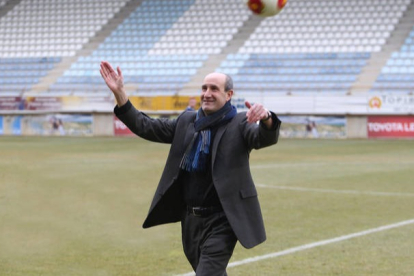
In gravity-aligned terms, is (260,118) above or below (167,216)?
above

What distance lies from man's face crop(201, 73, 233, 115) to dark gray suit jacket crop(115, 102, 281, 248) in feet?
0.63

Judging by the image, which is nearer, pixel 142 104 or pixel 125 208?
pixel 125 208

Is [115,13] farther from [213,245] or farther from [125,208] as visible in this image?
[213,245]

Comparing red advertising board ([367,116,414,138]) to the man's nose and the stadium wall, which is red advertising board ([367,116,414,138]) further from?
the man's nose

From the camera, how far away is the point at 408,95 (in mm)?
33156

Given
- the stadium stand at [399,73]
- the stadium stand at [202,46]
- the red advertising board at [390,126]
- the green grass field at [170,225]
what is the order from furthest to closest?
the stadium stand at [202,46] < the stadium stand at [399,73] < the red advertising board at [390,126] < the green grass field at [170,225]

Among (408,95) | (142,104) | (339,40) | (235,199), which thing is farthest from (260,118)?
(339,40)

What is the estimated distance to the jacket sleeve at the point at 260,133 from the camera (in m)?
5.05

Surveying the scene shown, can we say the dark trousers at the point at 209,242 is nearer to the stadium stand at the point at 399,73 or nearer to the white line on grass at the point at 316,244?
the white line on grass at the point at 316,244

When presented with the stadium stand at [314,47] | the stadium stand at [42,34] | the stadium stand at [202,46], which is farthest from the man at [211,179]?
the stadium stand at [42,34]

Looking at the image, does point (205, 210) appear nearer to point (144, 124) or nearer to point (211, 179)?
point (211, 179)

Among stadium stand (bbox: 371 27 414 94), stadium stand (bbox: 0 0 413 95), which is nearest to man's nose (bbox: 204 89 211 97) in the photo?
stadium stand (bbox: 371 27 414 94)

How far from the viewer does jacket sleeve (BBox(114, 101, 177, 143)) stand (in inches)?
224

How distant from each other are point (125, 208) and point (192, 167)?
759cm
